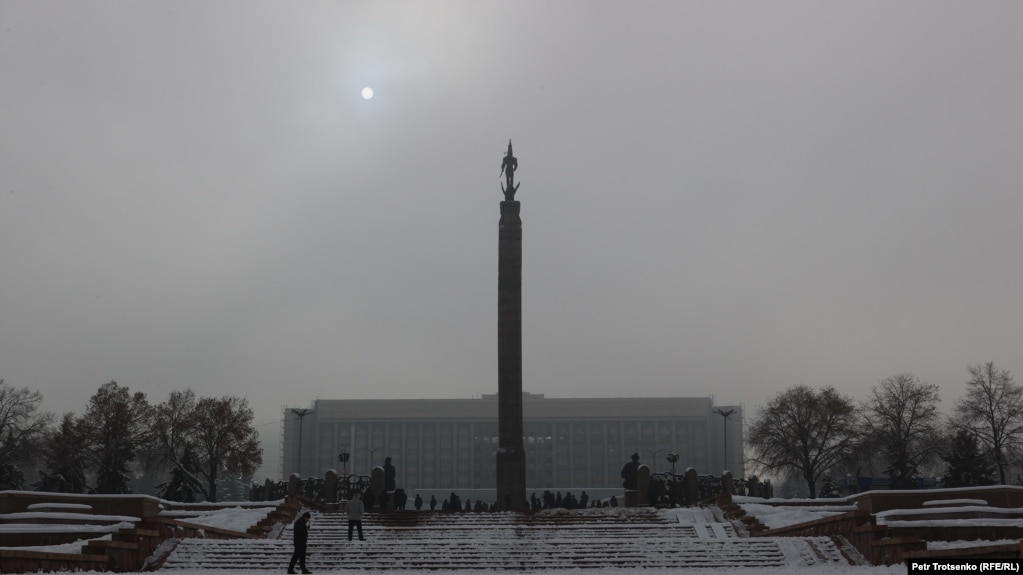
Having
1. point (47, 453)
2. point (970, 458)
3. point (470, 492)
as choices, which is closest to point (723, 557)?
point (970, 458)

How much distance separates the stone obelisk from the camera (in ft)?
122

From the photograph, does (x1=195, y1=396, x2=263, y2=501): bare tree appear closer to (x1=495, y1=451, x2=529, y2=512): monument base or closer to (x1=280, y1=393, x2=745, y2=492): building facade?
(x1=495, y1=451, x2=529, y2=512): monument base

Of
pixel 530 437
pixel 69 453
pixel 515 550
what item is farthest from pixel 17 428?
pixel 530 437

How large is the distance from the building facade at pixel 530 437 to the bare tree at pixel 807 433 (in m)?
59.5

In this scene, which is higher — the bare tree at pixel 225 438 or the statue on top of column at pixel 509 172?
the statue on top of column at pixel 509 172

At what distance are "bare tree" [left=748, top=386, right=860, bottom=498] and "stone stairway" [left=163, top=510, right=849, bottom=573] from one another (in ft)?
119

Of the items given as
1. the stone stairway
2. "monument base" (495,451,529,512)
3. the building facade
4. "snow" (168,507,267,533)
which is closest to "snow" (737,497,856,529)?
the stone stairway

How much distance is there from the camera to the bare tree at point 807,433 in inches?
2298

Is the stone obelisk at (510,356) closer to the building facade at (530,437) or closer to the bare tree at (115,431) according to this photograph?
the bare tree at (115,431)

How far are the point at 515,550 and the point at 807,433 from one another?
41.3 metres

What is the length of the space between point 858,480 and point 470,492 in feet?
225

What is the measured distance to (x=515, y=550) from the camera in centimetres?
2081

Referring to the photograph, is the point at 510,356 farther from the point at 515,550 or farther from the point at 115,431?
the point at 115,431

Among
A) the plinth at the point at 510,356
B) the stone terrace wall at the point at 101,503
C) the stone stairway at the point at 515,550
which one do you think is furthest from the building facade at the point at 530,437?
the stone stairway at the point at 515,550
